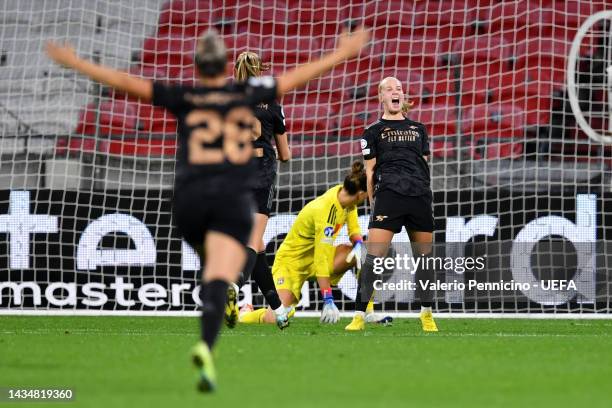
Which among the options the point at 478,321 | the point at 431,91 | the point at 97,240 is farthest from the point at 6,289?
the point at 431,91

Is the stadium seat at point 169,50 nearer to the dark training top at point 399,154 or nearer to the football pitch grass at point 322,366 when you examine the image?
the football pitch grass at point 322,366

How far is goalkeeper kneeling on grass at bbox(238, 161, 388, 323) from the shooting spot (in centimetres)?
997

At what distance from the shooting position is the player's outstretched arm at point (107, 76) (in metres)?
4.95

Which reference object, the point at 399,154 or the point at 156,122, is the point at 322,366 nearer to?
the point at 399,154

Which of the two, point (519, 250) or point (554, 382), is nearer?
point (554, 382)

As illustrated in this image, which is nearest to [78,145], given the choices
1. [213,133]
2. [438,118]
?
[438,118]

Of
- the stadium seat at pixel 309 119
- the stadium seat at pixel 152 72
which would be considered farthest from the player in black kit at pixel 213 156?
the stadium seat at pixel 152 72

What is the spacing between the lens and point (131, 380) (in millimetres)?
5055

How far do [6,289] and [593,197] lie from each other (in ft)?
18.0

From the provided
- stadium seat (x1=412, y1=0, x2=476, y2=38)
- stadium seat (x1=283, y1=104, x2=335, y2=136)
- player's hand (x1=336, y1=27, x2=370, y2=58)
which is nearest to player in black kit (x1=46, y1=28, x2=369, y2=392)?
player's hand (x1=336, y1=27, x2=370, y2=58)

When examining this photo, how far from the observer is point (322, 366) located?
18.7 feet

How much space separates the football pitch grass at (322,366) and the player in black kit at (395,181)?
578 mm

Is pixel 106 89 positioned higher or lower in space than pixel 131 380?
higher

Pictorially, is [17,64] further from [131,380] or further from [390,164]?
[131,380]
